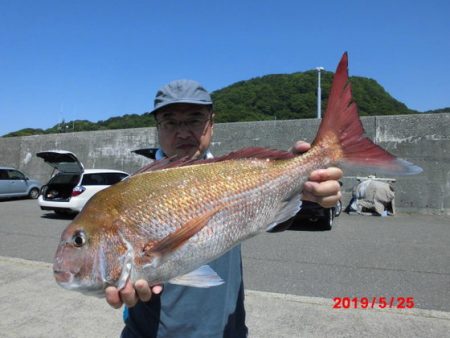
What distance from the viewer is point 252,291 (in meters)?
5.43

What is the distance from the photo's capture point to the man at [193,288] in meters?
2.03

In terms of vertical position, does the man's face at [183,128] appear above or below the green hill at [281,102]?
below

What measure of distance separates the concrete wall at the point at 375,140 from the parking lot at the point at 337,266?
2.57m

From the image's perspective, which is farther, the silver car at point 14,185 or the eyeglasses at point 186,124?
the silver car at point 14,185

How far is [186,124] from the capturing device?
230 cm

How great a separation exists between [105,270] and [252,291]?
4.12 m

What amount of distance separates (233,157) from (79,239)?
0.76m

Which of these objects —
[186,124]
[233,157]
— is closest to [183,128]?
[186,124]

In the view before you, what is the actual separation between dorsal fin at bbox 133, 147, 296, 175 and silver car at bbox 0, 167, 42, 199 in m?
21.5

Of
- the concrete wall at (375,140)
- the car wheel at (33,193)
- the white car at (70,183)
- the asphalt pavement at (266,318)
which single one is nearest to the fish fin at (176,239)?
the asphalt pavement at (266,318)

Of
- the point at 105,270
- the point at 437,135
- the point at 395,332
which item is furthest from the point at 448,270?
the point at 437,135

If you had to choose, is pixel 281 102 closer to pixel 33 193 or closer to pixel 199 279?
pixel 33 193

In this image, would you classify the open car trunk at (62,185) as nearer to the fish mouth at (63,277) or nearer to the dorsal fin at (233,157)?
the dorsal fin at (233,157)

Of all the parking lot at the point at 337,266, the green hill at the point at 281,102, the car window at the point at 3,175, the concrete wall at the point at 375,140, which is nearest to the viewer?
the parking lot at the point at 337,266
